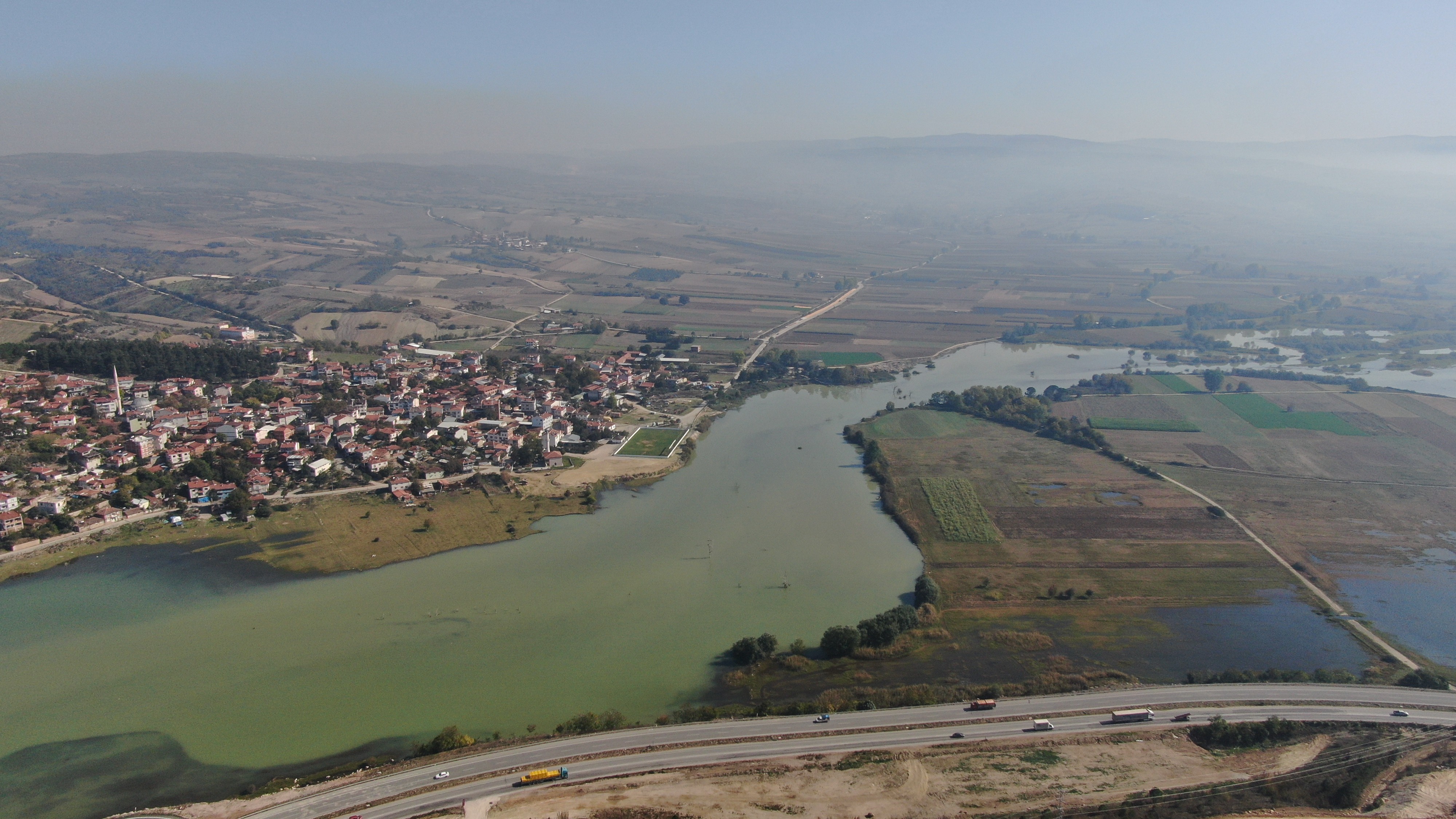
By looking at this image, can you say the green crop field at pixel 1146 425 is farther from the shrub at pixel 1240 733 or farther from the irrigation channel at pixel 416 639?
the shrub at pixel 1240 733

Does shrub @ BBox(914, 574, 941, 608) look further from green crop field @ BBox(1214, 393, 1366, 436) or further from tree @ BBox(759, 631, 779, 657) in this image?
green crop field @ BBox(1214, 393, 1366, 436)

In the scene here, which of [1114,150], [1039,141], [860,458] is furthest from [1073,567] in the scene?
[1114,150]

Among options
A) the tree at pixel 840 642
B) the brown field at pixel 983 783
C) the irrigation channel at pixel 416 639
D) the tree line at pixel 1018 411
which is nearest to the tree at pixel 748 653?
the irrigation channel at pixel 416 639

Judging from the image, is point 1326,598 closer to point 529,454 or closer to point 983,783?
point 983,783

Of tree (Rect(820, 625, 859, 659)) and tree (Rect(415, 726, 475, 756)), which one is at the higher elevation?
tree (Rect(820, 625, 859, 659))

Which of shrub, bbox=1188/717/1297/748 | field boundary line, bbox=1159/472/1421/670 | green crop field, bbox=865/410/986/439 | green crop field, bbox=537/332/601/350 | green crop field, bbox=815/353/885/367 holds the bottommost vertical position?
shrub, bbox=1188/717/1297/748

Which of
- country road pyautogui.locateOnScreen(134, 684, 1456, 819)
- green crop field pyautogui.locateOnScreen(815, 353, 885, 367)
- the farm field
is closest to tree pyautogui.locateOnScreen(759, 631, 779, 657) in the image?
the farm field

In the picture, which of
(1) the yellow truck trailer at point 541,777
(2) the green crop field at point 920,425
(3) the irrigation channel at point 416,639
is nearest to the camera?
(1) the yellow truck trailer at point 541,777

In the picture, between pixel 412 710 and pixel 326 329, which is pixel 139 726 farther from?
pixel 326 329
